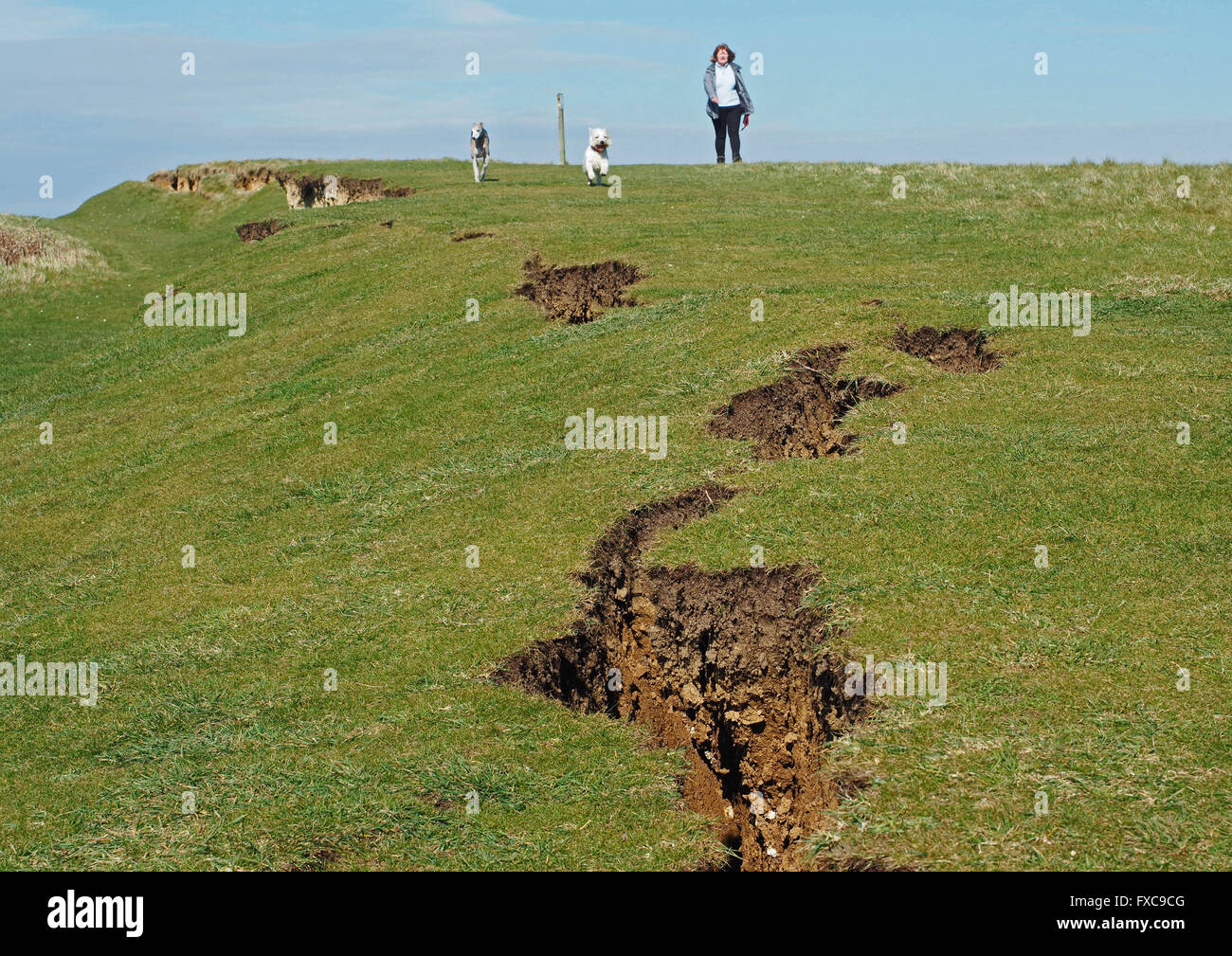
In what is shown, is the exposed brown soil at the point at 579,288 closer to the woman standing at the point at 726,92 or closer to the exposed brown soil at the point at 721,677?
the exposed brown soil at the point at 721,677

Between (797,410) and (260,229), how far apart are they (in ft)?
89.5

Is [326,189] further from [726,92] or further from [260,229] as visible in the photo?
[726,92]

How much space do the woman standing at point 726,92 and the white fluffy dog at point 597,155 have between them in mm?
4454

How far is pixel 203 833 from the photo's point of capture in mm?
9039

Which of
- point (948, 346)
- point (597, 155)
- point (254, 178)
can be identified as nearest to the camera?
point (948, 346)

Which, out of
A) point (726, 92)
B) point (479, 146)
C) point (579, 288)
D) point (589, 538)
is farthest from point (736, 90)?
point (589, 538)

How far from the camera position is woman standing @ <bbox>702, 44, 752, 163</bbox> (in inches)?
1417

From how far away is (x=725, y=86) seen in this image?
3612cm

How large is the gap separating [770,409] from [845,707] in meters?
7.52

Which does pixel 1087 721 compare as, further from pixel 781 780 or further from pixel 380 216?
pixel 380 216

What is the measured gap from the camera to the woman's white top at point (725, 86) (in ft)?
118
